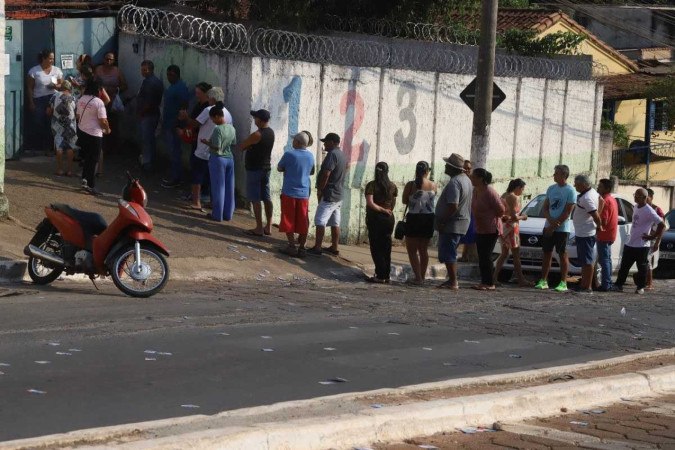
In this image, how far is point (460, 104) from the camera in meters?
21.6

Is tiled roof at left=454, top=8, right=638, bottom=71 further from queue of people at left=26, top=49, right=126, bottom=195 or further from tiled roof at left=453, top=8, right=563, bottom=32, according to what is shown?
queue of people at left=26, top=49, right=126, bottom=195

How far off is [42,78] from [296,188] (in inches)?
178

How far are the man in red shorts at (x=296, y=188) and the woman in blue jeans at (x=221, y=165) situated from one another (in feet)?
3.02

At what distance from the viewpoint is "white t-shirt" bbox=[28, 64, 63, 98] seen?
1769 cm

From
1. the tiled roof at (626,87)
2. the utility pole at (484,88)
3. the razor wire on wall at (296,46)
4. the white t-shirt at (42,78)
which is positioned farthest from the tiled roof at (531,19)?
the white t-shirt at (42,78)

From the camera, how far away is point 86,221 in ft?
40.6

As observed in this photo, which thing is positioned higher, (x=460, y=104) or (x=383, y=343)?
(x=460, y=104)

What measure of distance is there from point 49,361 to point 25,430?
2.07 metres

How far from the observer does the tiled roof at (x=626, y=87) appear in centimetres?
3416

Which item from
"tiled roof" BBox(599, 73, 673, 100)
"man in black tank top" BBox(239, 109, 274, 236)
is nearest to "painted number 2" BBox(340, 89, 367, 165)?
"man in black tank top" BBox(239, 109, 274, 236)

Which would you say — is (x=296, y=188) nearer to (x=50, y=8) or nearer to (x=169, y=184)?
(x=169, y=184)

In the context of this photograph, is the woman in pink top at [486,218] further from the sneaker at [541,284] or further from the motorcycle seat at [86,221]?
the motorcycle seat at [86,221]

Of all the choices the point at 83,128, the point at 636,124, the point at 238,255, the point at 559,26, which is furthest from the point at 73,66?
the point at 636,124

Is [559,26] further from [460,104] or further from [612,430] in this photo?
[612,430]
